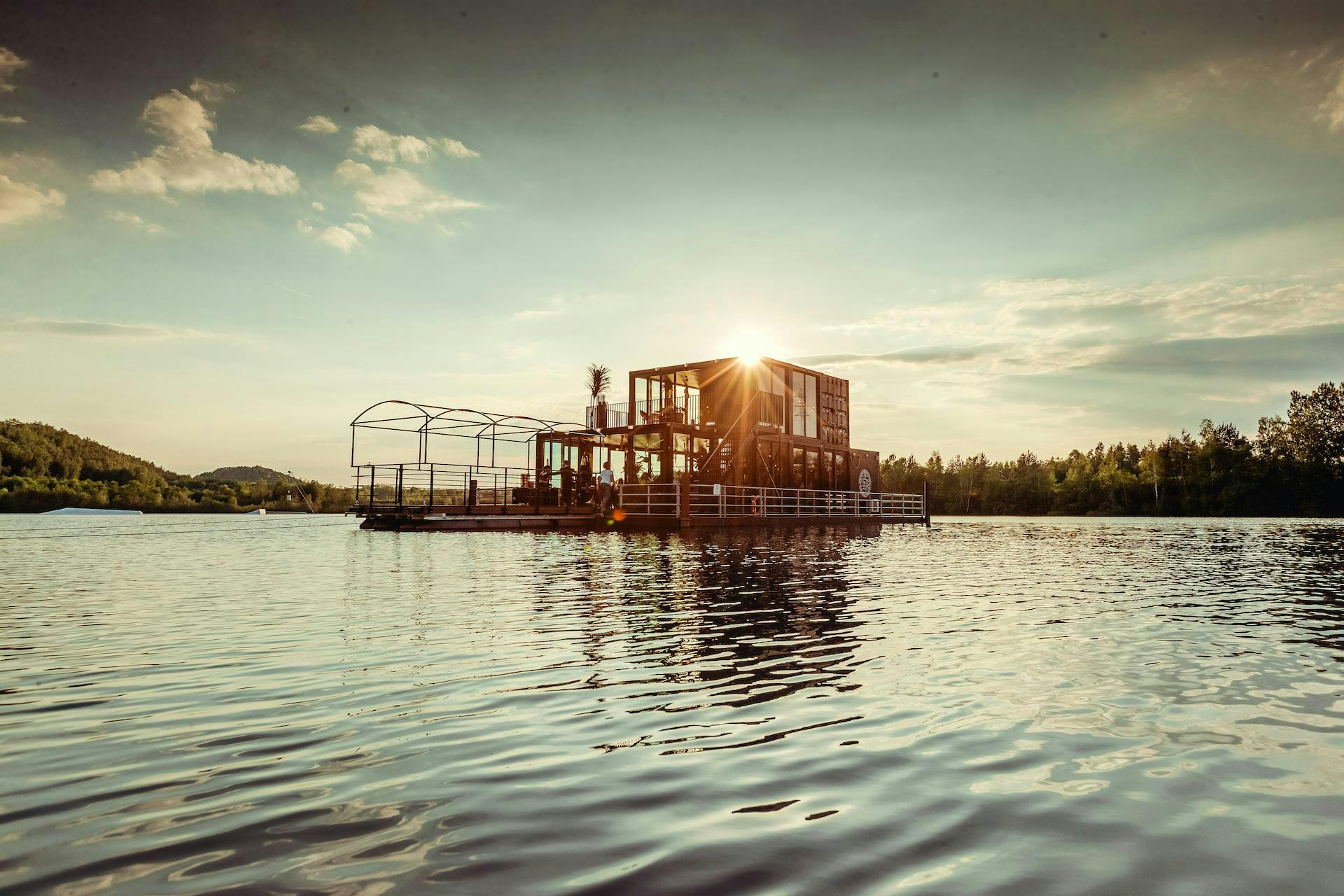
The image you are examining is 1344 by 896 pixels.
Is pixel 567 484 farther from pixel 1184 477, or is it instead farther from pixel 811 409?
pixel 1184 477

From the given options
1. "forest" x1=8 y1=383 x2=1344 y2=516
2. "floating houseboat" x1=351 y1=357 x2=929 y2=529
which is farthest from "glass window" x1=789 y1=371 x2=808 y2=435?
"forest" x1=8 y1=383 x2=1344 y2=516

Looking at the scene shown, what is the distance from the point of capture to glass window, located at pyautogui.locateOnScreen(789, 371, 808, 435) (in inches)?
1478

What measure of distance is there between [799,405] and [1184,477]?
6259 centimetres

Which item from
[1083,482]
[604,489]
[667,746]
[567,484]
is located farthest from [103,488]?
[1083,482]

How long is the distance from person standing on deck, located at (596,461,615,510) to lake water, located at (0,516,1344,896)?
19279mm

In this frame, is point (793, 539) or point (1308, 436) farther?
point (1308, 436)

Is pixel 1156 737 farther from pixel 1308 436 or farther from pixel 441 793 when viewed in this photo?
pixel 1308 436

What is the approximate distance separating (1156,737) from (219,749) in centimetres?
452

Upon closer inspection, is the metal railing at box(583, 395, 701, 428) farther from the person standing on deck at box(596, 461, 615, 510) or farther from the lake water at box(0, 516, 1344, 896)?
the lake water at box(0, 516, 1344, 896)

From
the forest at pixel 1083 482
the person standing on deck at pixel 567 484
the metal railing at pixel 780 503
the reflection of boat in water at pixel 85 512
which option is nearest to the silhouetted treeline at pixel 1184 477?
the forest at pixel 1083 482

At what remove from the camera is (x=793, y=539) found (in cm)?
2381

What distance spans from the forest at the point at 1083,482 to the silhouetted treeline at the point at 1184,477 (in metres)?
0.10

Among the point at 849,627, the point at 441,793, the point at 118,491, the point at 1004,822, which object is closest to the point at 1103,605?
the point at 849,627

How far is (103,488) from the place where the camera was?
7794cm
